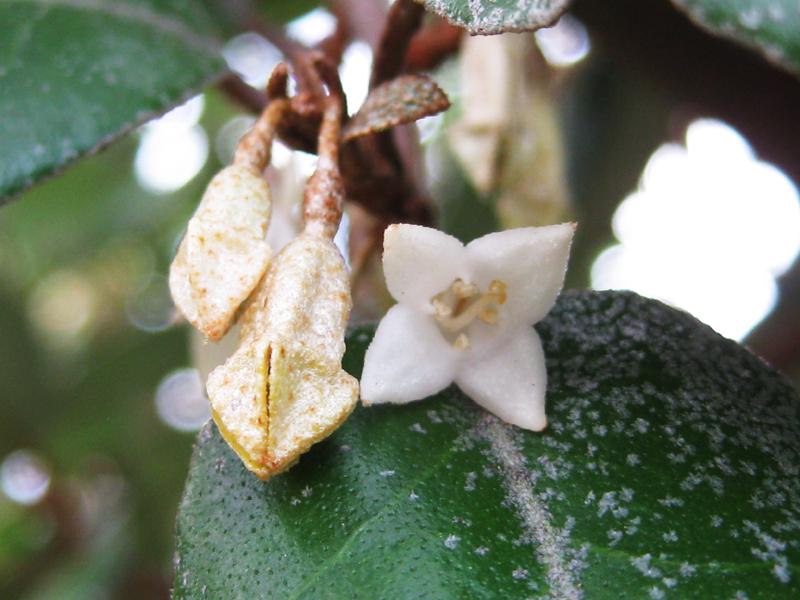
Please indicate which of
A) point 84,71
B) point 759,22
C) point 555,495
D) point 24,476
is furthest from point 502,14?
point 24,476

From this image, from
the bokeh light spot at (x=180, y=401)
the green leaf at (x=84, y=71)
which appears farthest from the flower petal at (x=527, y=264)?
the bokeh light spot at (x=180, y=401)

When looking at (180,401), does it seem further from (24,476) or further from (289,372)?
(289,372)

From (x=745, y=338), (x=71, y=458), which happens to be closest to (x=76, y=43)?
(x=745, y=338)

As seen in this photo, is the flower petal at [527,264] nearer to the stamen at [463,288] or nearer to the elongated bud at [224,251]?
the stamen at [463,288]

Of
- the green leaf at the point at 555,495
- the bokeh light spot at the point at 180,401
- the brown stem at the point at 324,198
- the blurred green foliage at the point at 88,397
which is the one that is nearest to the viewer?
the green leaf at the point at 555,495

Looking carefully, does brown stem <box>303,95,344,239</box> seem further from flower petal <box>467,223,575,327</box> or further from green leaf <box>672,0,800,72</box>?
green leaf <box>672,0,800,72</box>

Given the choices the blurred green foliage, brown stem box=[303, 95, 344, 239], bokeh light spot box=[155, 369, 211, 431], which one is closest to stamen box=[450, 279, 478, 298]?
brown stem box=[303, 95, 344, 239]
